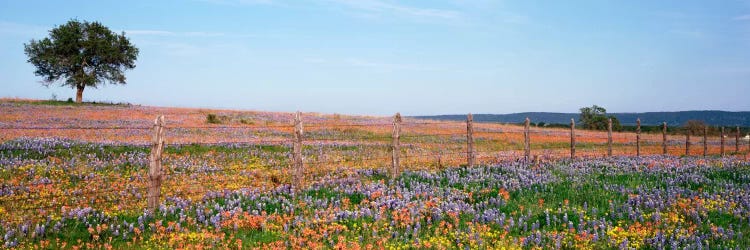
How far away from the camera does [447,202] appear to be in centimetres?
1094

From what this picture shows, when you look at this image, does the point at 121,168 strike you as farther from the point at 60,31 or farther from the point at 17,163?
the point at 60,31

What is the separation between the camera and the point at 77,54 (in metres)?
64.9

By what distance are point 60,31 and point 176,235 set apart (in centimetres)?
6702

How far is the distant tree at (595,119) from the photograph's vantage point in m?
84.1

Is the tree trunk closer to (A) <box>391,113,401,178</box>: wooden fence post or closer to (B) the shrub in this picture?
(B) the shrub

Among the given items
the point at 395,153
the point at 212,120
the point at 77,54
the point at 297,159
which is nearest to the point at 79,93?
the point at 77,54

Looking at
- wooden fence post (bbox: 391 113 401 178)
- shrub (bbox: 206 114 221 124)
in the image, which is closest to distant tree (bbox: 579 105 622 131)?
shrub (bbox: 206 114 221 124)

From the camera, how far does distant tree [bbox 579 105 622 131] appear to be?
84062mm

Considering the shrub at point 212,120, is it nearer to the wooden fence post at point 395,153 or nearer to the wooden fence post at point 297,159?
the wooden fence post at point 395,153

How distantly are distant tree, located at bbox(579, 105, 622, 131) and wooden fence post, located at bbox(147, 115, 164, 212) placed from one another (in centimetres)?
8154

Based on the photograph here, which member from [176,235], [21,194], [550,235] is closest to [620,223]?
[550,235]

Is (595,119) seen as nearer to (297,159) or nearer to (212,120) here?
(212,120)

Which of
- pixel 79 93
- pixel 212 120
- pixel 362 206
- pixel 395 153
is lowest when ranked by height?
pixel 362 206

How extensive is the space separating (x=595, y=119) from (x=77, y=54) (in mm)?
74128
